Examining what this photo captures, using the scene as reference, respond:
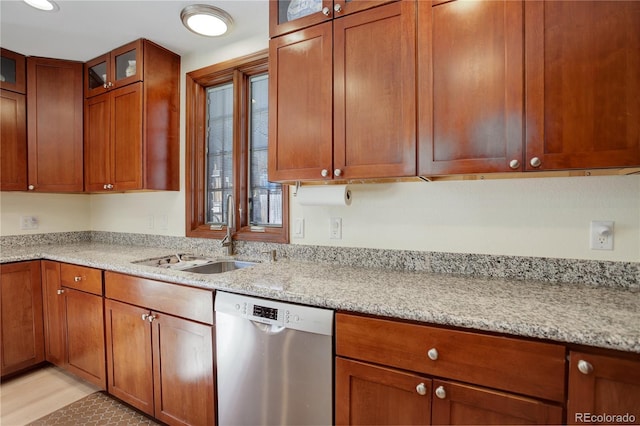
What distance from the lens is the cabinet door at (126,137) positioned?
85.6 inches

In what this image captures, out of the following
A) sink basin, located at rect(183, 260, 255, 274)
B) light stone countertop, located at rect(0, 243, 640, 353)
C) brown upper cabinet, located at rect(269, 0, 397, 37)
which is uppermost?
brown upper cabinet, located at rect(269, 0, 397, 37)

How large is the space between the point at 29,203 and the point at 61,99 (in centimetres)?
93

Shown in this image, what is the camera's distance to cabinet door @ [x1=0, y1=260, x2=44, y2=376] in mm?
2049

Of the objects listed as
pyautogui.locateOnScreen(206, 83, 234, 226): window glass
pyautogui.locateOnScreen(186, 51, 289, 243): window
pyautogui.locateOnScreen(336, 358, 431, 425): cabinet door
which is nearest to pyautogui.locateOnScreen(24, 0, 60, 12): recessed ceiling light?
pyautogui.locateOnScreen(186, 51, 289, 243): window

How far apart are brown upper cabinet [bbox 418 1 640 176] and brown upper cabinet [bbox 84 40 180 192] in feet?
6.16

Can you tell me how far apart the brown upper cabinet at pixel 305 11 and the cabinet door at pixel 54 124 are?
1.98 m

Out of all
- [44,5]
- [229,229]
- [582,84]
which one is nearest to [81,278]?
[229,229]

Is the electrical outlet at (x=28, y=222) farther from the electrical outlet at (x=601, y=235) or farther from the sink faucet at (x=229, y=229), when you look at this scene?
the electrical outlet at (x=601, y=235)

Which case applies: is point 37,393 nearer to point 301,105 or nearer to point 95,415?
point 95,415

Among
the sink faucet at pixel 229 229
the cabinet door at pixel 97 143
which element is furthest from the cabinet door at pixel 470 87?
the cabinet door at pixel 97 143

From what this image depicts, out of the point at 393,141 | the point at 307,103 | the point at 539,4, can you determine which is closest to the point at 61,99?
the point at 307,103

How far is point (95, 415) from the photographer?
1.76 metres

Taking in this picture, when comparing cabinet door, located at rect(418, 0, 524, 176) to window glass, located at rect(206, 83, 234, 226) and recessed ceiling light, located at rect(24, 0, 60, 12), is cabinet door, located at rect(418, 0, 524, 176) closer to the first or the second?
window glass, located at rect(206, 83, 234, 226)

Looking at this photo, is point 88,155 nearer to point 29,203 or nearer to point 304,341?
point 29,203
